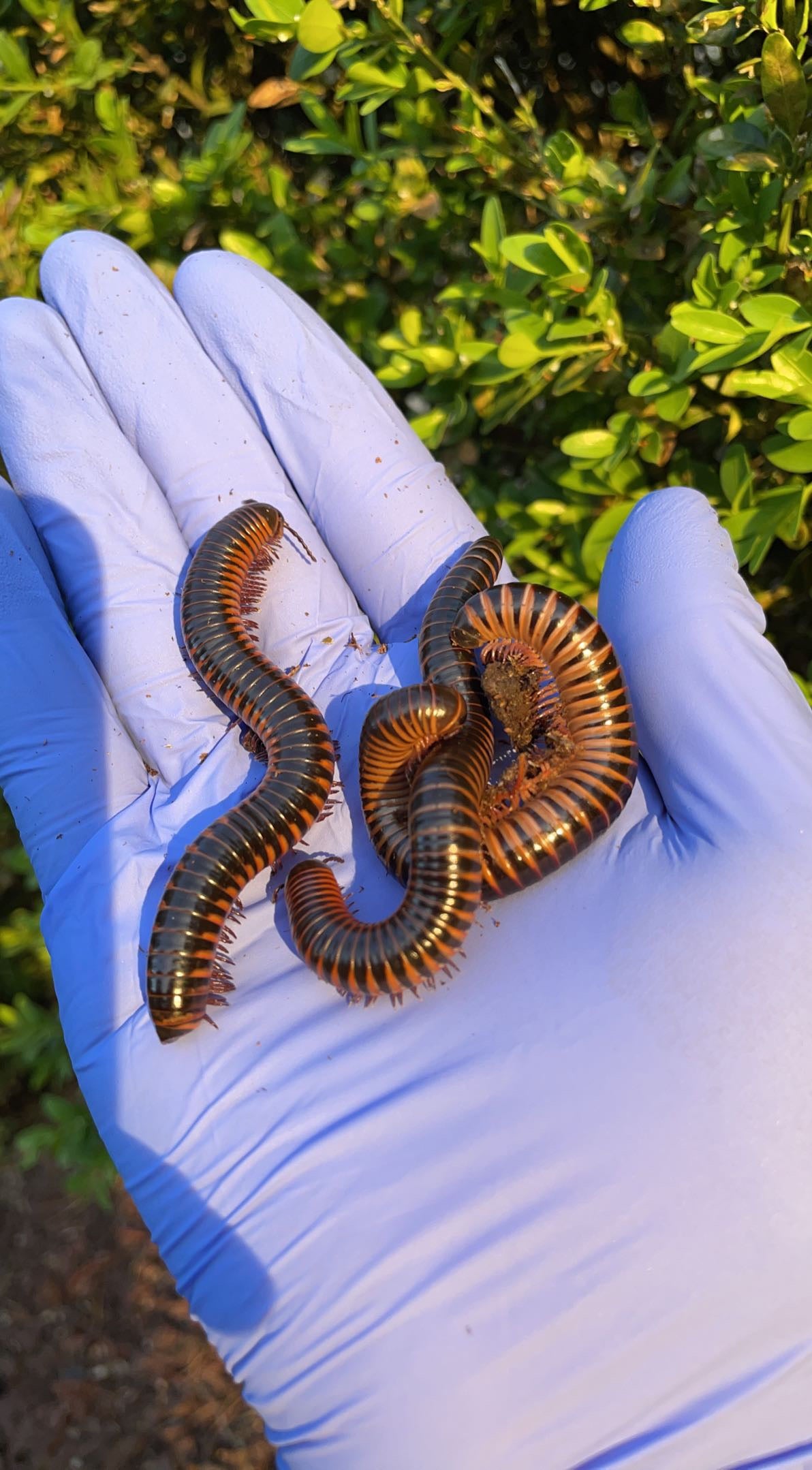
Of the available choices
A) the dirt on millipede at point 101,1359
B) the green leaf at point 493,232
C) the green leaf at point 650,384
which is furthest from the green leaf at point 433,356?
the dirt on millipede at point 101,1359

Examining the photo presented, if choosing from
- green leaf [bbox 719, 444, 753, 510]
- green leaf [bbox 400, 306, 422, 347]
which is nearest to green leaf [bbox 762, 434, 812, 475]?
green leaf [bbox 719, 444, 753, 510]

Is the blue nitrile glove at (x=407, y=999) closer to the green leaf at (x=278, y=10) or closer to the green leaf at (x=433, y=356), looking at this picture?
the green leaf at (x=433, y=356)

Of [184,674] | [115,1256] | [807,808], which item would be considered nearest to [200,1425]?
[115,1256]

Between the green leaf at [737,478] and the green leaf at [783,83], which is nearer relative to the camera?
the green leaf at [783,83]

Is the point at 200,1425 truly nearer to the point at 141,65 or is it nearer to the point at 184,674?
the point at 184,674

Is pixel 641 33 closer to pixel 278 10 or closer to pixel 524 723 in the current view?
pixel 278 10

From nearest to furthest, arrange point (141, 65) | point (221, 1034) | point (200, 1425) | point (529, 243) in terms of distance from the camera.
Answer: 1. point (529, 243)
2. point (221, 1034)
3. point (141, 65)
4. point (200, 1425)
